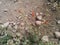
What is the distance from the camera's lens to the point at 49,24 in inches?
145

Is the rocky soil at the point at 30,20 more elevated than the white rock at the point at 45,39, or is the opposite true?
the rocky soil at the point at 30,20

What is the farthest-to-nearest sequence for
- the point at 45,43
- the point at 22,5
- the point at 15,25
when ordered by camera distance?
the point at 22,5
the point at 15,25
the point at 45,43

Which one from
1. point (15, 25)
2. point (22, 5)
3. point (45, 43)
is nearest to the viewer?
point (45, 43)

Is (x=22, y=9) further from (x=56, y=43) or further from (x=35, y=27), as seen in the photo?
(x=56, y=43)

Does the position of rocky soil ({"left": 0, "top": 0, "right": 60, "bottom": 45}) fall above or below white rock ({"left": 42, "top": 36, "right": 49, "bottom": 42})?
above

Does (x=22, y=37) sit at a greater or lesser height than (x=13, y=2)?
lesser

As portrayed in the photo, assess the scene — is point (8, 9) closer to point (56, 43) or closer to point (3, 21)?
point (3, 21)

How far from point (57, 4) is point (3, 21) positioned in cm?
93

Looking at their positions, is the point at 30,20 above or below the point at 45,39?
above

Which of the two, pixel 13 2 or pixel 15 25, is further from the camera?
pixel 13 2

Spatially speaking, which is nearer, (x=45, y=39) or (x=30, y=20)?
(x=45, y=39)

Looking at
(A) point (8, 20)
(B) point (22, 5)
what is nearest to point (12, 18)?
(A) point (8, 20)

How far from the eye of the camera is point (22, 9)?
3740 millimetres

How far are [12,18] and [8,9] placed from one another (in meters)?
0.18
